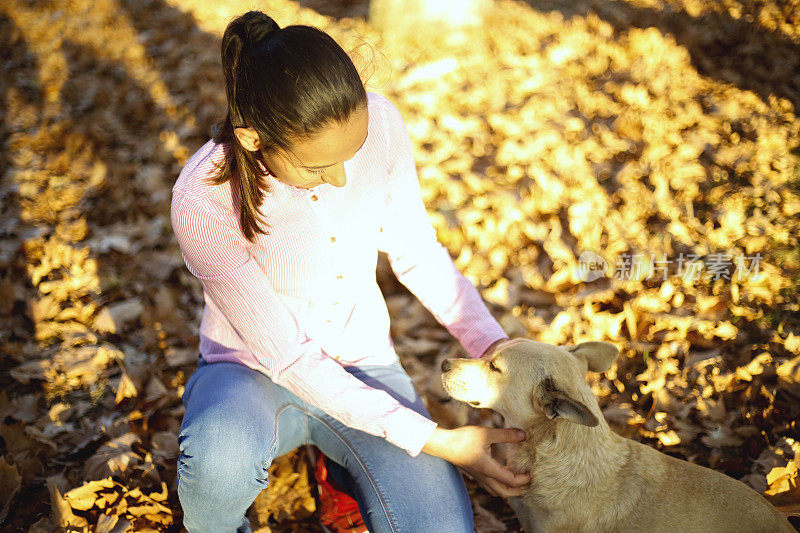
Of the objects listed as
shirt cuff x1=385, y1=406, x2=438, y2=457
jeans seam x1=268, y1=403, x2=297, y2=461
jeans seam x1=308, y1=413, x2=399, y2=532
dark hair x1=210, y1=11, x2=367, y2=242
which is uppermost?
dark hair x1=210, y1=11, x2=367, y2=242

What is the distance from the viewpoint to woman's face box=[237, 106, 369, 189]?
1.80 meters

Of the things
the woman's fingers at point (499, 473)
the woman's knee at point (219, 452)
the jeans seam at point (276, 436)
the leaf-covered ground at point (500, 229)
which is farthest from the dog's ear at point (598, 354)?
the woman's knee at point (219, 452)

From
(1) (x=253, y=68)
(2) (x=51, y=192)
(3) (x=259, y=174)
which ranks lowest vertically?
(2) (x=51, y=192)

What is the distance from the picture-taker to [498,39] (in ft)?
19.7

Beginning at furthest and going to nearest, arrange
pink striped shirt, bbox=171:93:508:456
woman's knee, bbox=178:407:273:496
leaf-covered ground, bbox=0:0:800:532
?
leaf-covered ground, bbox=0:0:800:532 < pink striped shirt, bbox=171:93:508:456 < woman's knee, bbox=178:407:273:496

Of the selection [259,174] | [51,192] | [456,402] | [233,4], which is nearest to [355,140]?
[259,174]

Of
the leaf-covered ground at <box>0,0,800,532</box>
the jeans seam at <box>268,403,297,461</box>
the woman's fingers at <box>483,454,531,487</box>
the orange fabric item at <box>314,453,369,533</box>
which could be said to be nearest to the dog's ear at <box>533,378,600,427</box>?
the woman's fingers at <box>483,454,531,487</box>

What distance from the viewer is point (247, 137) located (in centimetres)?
184

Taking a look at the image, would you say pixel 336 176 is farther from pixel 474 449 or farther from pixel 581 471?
pixel 581 471

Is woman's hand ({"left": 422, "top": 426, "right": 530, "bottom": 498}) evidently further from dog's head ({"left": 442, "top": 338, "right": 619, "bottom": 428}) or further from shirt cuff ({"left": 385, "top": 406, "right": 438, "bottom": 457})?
dog's head ({"left": 442, "top": 338, "right": 619, "bottom": 428})

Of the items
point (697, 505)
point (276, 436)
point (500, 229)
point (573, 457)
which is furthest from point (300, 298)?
point (500, 229)

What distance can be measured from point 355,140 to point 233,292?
82cm

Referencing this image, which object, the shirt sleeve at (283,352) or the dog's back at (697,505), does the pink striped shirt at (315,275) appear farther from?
the dog's back at (697,505)

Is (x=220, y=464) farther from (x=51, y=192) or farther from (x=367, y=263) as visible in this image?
(x=51, y=192)
